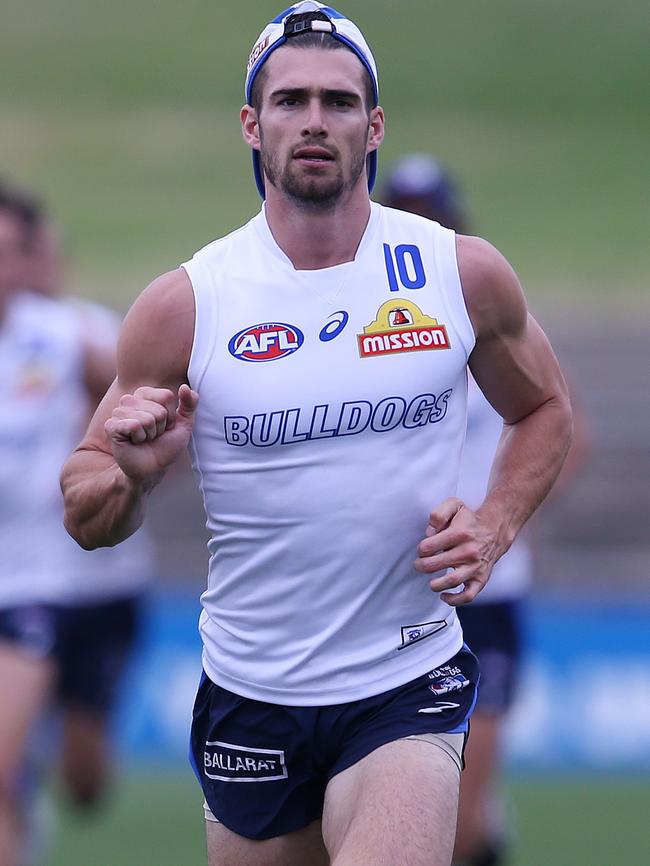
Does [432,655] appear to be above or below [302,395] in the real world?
below

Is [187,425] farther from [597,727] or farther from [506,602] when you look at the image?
[597,727]

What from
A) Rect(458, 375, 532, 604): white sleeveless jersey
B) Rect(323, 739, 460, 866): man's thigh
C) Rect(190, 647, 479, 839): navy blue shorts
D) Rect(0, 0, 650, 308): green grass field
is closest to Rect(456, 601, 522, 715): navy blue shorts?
Rect(458, 375, 532, 604): white sleeveless jersey

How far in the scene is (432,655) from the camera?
Answer: 4348mm

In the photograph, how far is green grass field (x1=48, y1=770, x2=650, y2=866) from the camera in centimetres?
738

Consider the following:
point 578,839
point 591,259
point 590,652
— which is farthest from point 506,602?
point 591,259

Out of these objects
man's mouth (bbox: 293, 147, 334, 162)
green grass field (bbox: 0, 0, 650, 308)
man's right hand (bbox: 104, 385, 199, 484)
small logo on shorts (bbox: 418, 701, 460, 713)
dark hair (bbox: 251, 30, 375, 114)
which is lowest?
small logo on shorts (bbox: 418, 701, 460, 713)

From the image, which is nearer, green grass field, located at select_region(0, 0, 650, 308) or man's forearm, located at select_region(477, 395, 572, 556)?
man's forearm, located at select_region(477, 395, 572, 556)

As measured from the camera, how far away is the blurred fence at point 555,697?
821 cm

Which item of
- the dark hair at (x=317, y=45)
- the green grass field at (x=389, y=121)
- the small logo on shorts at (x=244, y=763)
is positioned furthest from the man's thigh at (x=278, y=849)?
the green grass field at (x=389, y=121)

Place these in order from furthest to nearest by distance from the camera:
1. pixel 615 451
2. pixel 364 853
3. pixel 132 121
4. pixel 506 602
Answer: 1. pixel 132 121
2. pixel 615 451
3. pixel 506 602
4. pixel 364 853

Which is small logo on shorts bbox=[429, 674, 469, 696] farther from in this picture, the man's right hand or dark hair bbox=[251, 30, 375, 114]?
dark hair bbox=[251, 30, 375, 114]

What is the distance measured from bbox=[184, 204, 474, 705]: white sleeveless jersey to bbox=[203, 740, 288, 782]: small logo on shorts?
0.15 meters

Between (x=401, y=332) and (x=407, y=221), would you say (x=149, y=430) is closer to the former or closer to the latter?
(x=401, y=332)

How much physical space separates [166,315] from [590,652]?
498cm
